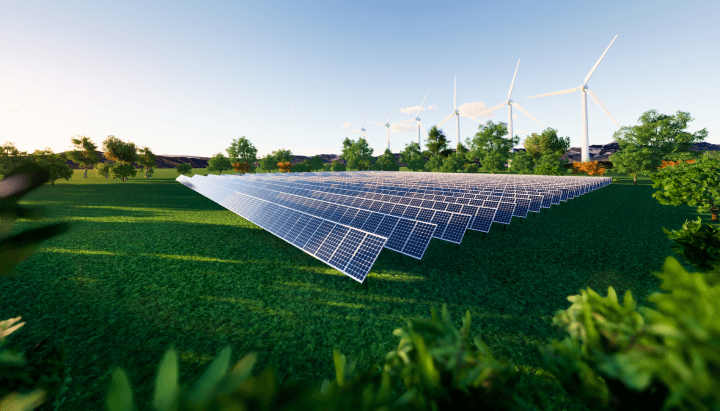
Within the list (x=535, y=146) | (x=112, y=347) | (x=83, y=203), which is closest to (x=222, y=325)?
(x=112, y=347)

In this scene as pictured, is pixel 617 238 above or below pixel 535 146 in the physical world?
below

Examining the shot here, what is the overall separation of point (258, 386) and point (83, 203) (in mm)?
39647

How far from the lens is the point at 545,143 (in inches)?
2953

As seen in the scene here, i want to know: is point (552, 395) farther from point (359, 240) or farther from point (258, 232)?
point (258, 232)

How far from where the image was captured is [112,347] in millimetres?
6121

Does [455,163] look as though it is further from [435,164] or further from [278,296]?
[278,296]

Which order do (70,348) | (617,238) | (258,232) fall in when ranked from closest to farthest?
1. (70,348)
2. (617,238)
3. (258,232)

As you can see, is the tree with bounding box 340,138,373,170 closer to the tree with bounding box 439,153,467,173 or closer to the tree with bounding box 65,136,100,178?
the tree with bounding box 439,153,467,173

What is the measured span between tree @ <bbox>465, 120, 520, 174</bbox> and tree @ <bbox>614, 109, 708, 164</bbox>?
84.8 feet

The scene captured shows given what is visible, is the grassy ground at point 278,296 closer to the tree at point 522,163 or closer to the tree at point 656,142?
the tree at point 656,142

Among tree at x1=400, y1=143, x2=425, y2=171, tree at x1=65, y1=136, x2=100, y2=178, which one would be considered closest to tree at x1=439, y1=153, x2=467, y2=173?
tree at x1=400, y1=143, x2=425, y2=171

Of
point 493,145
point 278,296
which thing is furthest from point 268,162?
point 278,296

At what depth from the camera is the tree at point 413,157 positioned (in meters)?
100

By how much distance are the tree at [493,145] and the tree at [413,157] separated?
972 inches
